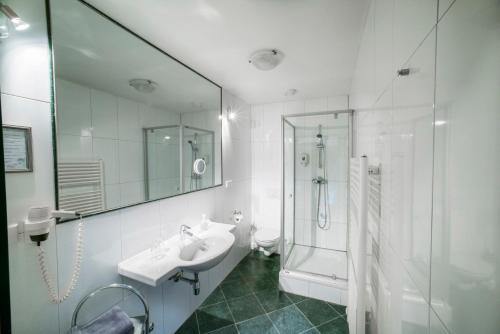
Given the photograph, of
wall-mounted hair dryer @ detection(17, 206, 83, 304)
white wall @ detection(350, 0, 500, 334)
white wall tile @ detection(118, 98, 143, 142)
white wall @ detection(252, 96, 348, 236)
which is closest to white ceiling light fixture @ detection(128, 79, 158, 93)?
white wall tile @ detection(118, 98, 143, 142)

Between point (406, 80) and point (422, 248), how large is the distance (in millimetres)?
482

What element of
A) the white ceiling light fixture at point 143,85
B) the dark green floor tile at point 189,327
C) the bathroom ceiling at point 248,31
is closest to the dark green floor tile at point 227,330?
the dark green floor tile at point 189,327

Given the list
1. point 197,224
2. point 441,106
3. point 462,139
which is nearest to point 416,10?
point 441,106

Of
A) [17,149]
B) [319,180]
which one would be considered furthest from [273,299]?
[17,149]

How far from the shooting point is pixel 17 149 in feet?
2.77

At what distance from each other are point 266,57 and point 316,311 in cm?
238

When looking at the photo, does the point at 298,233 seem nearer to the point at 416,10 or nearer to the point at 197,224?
the point at 197,224

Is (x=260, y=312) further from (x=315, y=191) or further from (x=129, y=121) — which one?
(x=129, y=121)

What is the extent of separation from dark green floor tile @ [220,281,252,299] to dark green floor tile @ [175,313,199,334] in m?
0.42

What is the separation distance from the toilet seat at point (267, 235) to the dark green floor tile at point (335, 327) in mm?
1047

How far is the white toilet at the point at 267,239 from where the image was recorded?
2.65 m

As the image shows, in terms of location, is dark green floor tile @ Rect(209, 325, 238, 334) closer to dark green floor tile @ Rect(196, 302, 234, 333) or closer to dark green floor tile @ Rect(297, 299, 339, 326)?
dark green floor tile @ Rect(196, 302, 234, 333)

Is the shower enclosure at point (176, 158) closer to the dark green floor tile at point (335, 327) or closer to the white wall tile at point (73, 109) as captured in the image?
the white wall tile at point (73, 109)

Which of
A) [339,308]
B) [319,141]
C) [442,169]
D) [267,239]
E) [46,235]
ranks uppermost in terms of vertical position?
[319,141]
